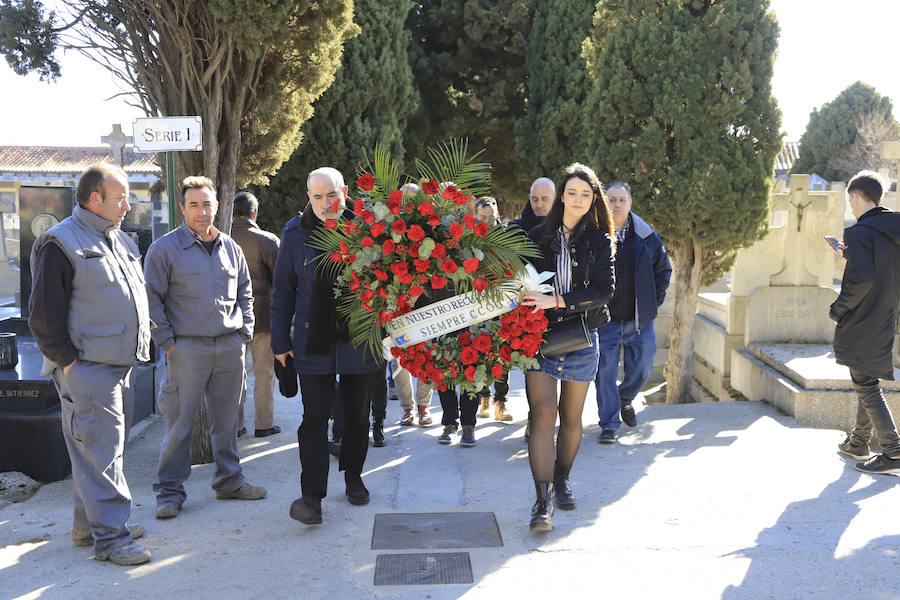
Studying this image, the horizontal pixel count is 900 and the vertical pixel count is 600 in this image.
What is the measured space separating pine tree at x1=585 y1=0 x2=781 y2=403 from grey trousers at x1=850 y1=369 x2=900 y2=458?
15.7 feet

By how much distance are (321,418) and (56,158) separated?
36474mm

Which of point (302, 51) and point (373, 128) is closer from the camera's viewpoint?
point (302, 51)

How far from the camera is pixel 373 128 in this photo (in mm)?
14023

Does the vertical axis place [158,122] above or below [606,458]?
above

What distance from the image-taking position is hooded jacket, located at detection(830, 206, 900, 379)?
5.29m

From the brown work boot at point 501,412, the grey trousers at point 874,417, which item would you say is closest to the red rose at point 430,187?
the grey trousers at point 874,417

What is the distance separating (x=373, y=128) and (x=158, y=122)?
28.9ft

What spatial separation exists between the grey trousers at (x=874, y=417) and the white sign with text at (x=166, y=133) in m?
4.89

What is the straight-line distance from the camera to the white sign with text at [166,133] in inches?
213

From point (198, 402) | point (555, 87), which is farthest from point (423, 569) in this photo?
point (555, 87)

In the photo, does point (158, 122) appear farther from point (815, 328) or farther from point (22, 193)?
point (815, 328)

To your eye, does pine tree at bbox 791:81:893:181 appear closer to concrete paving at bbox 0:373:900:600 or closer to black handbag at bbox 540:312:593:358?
concrete paving at bbox 0:373:900:600

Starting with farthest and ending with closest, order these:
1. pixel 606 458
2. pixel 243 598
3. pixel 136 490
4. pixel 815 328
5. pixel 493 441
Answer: pixel 815 328
pixel 493 441
pixel 606 458
pixel 136 490
pixel 243 598

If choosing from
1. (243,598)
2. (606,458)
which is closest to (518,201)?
(606,458)
